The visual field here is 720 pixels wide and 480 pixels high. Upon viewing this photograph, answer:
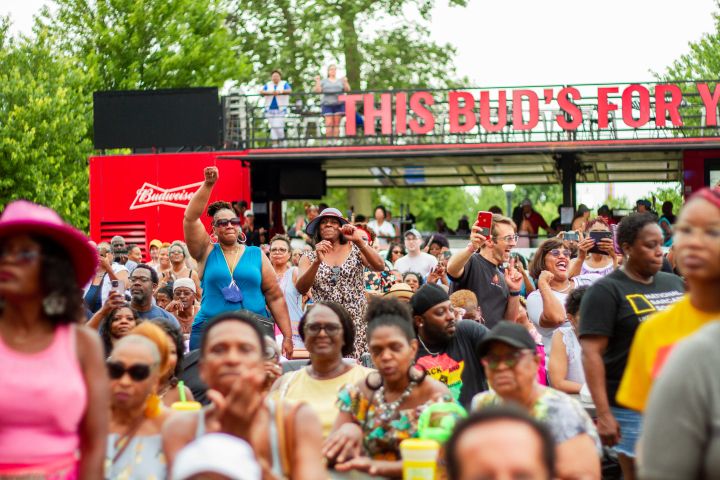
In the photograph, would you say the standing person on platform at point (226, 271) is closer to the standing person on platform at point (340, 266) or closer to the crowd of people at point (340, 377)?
the crowd of people at point (340, 377)

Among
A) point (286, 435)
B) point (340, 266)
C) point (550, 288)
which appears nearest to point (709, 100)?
point (550, 288)

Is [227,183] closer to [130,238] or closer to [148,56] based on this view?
[130,238]

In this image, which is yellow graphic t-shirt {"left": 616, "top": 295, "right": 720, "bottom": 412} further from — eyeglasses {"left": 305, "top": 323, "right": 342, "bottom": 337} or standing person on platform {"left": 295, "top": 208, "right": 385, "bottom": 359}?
standing person on platform {"left": 295, "top": 208, "right": 385, "bottom": 359}

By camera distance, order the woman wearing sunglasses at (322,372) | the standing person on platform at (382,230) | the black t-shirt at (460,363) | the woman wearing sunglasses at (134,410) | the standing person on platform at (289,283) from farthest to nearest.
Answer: the standing person on platform at (382,230) → the standing person on platform at (289,283) → the black t-shirt at (460,363) → the woman wearing sunglasses at (322,372) → the woman wearing sunglasses at (134,410)

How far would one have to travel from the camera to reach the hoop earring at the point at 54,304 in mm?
3867

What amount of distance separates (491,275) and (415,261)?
14.7 ft

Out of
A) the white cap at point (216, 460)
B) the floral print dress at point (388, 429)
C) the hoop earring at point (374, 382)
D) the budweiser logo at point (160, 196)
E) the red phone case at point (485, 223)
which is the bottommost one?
the floral print dress at point (388, 429)

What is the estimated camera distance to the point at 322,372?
6.76m

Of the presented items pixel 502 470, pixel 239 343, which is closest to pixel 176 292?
pixel 239 343

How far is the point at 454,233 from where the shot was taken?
2381cm

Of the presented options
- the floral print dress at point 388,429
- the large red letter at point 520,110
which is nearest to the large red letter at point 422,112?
the large red letter at point 520,110

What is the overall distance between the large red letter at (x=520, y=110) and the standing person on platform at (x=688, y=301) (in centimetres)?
1866

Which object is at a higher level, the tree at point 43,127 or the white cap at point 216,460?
the tree at point 43,127

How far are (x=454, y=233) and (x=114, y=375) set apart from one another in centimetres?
1894
